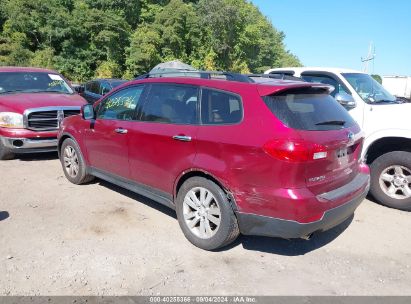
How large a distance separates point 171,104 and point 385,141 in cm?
316

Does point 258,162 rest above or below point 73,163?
above

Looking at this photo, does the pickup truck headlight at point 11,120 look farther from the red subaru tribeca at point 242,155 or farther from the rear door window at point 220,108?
the rear door window at point 220,108

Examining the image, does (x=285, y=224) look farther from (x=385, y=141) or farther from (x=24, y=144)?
(x=24, y=144)

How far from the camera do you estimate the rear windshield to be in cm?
340

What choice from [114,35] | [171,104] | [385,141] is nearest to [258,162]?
[171,104]

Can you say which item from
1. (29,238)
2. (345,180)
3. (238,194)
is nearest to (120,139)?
(29,238)

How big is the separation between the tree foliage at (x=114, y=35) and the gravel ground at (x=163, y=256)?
3372 cm

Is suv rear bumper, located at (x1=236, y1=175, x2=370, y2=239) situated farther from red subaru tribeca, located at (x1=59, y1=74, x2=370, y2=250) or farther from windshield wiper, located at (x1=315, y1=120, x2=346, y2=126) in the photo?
windshield wiper, located at (x1=315, y1=120, x2=346, y2=126)

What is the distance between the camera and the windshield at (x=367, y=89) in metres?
5.80

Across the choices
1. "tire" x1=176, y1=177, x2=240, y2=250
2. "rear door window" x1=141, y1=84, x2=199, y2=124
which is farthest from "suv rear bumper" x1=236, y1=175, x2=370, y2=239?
"rear door window" x1=141, y1=84, x2=199, y2=124

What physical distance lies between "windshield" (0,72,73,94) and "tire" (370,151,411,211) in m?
6.47

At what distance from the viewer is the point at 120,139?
15.7ft

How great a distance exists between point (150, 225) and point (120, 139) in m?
1.14

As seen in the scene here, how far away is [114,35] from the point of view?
39.3 m
